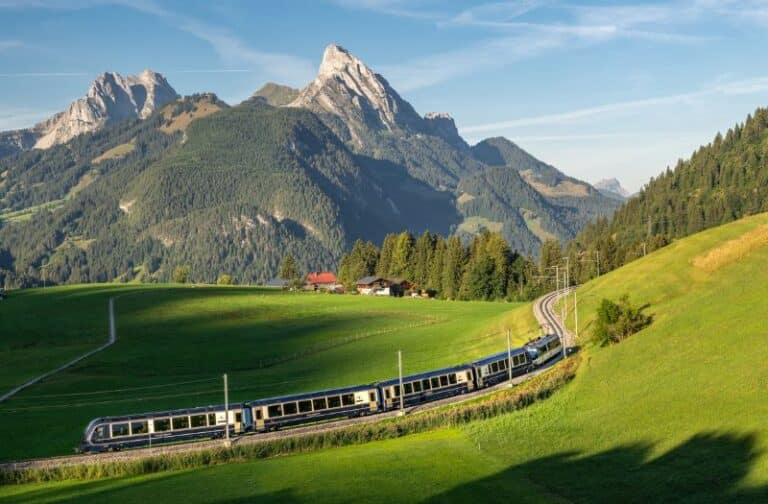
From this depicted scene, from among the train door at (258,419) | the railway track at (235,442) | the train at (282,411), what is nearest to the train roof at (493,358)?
the train at (282,411)

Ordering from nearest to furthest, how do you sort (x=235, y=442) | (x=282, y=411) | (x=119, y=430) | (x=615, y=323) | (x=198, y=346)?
1. (x=235, y=442)
2. (x=119, y=430)
3. (x=282, y=411)
4. (x=615, y=323)
5. (x=198, y=346)

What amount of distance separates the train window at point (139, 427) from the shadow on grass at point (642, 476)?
102 ft

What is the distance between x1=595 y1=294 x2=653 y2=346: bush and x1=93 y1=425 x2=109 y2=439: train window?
49493 millimetres

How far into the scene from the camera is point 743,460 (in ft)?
144

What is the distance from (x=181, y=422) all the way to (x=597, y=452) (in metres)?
34.2

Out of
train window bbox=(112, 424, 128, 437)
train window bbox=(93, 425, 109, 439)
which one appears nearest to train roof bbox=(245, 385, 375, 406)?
train window bbox=(112, 424, 128, 437)

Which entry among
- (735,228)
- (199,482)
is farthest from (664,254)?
(199,482)

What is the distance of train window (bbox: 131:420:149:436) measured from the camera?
65.4 metres

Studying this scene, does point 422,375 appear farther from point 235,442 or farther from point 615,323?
point 615,323

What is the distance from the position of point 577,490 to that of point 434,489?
8.00 metres

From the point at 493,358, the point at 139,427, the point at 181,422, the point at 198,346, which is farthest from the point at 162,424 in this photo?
the point at 198,346

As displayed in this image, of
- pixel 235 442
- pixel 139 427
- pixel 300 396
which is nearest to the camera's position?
pixel 235 442

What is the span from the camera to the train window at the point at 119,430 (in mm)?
64812

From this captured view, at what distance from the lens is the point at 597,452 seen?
5138cm
